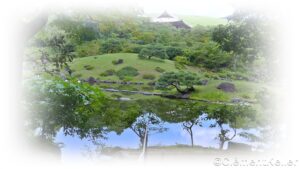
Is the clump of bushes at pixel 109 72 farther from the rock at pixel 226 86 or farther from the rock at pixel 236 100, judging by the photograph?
the rock at pixel 236 100

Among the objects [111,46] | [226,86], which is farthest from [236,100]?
[111,46]

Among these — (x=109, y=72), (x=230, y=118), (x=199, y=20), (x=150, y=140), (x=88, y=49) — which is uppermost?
(x=199, y=20)

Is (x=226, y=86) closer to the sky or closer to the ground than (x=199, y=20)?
closer to the ground

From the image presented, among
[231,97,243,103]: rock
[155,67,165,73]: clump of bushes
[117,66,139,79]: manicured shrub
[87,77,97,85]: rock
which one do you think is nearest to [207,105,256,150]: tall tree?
[231,97,243,103]: rock

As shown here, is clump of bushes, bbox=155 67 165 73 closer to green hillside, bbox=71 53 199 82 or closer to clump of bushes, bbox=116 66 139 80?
green hillside, bbox=71 53 199 82

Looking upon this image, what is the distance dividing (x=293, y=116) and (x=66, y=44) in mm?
2139

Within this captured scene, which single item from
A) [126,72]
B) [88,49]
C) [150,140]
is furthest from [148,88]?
[88,49]

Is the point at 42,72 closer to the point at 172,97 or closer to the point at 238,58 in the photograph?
the point at 172,97

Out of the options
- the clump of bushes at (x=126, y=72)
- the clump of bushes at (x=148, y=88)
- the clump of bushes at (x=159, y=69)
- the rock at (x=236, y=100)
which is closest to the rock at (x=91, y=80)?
the clump of bushes at (x=126, y=72)

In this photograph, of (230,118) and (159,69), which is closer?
(159,69)

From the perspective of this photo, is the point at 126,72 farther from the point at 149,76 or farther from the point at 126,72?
the point at 149,76

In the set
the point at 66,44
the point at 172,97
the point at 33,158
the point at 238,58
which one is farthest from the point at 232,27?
the point at 33,158

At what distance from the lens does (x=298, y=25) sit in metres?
3.89

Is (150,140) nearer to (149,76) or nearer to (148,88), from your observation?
(148,88)
